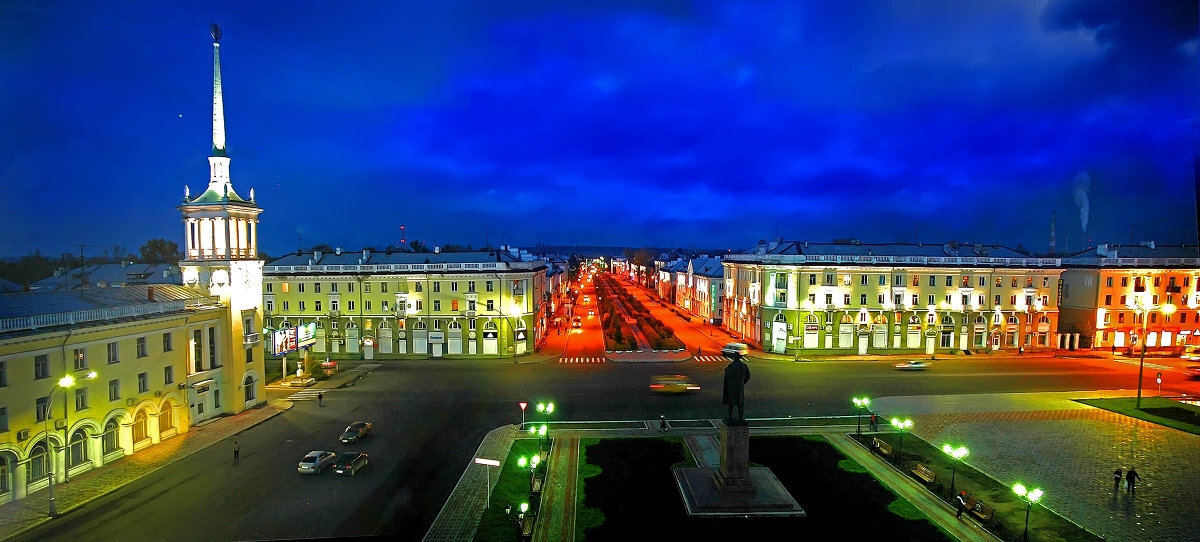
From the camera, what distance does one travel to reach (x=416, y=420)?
124ft

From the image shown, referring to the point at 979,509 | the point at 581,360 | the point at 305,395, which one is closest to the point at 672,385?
the point at 581,360

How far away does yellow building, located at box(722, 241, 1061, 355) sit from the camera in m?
62.3

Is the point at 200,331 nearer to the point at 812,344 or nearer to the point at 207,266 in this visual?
the point at 207,266

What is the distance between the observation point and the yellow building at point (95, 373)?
84.3 feet

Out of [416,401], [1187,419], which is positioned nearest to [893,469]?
[1187,419]

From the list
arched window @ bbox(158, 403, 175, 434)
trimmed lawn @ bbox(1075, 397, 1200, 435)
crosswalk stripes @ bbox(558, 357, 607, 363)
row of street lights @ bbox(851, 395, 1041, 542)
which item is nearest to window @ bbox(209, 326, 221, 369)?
arched window @ bbox(158, 403, 175, 434)

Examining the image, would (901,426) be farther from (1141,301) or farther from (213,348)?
(1141,301)

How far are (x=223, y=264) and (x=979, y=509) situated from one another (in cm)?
4629

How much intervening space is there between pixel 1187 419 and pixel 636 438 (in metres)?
36.8

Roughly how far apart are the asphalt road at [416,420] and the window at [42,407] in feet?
16.6

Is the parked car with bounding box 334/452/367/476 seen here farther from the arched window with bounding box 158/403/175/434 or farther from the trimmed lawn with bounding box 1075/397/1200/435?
the trimmed lawn with bounding box 1075/397/1200/435

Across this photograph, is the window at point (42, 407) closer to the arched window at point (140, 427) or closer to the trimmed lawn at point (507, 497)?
the arched window at point (140, 427)

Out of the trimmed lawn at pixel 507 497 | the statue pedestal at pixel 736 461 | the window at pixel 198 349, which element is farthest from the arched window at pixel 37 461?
the statue pedestal at pixel 736 461

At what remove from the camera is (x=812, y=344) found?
6244 cm
